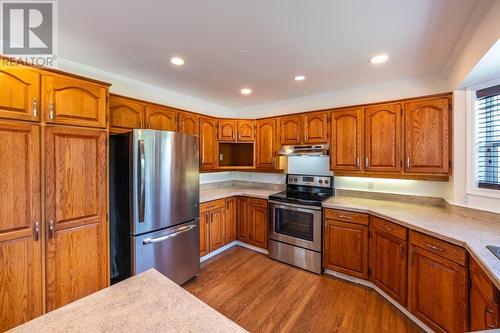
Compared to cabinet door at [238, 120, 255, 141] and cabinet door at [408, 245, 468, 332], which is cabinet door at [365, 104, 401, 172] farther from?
cabinet door at [238, 120, 255, 141]

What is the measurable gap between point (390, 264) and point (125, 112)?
337 cm

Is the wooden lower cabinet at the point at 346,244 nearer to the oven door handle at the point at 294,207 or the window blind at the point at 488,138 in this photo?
the oven door handle at the point at 294,207

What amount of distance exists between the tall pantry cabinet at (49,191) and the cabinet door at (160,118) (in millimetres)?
720

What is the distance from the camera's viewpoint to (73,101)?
1.81 metres

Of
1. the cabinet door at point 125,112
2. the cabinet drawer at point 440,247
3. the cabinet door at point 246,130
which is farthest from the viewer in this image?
the cabinet door at point 246,130

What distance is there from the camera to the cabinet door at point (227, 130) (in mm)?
3676

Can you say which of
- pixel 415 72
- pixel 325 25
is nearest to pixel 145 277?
pixel 325 25

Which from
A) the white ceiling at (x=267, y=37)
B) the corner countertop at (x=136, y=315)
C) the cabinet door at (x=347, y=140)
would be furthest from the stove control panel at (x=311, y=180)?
the corner countertop at (x=136, y=315)

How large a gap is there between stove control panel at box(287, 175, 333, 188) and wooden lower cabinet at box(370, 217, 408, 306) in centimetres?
95

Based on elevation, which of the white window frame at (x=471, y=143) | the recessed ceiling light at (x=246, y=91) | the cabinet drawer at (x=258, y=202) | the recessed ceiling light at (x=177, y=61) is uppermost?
the recessed ceiling light at (x=246, y=91)

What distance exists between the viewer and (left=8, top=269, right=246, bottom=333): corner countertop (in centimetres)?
74

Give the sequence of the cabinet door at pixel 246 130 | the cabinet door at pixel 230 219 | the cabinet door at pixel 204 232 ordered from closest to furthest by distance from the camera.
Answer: the cabinet door at pixel 204 232
the cabinet door at pixel 230 219
the cabinet door at pixel 246 130

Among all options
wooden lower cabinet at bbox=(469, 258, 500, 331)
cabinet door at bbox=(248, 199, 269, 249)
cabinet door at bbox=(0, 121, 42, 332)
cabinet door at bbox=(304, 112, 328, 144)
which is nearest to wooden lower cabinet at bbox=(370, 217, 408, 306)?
wooden lower cabinet at bbox=(469, 258, 500, 331)

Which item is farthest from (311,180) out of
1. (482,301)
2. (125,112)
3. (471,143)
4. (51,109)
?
(51,109)
